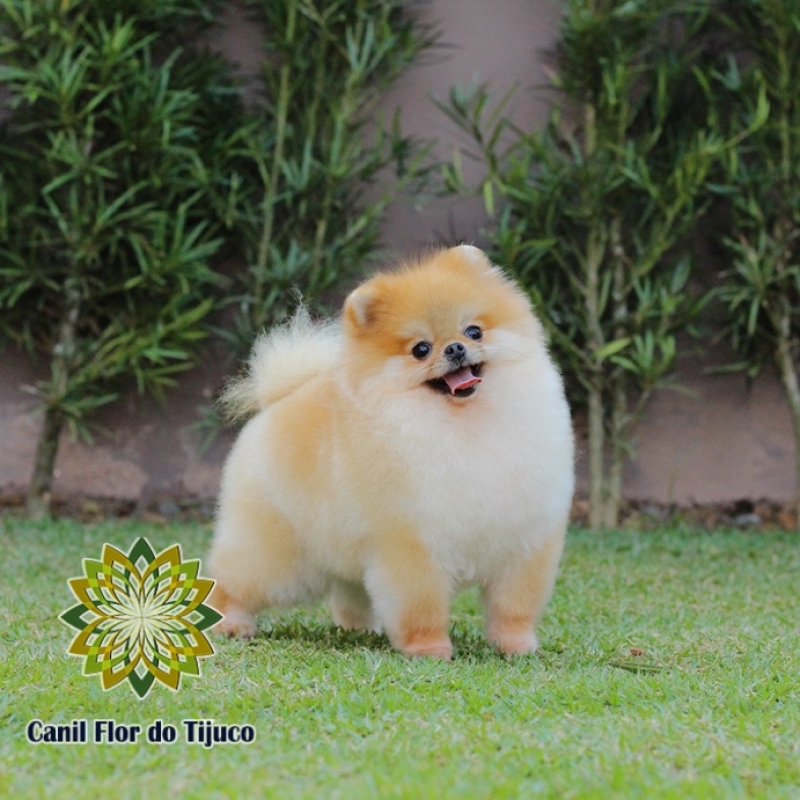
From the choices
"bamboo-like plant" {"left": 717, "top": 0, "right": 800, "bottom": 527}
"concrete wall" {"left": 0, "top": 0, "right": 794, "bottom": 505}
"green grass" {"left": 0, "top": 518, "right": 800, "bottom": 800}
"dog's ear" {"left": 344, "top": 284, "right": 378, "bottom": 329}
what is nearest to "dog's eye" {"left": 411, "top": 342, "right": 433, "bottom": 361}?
"dog's ear" {"left": 344, "top": 284, "right": 378, "bottom": 329}

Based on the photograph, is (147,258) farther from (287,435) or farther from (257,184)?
(287,435)

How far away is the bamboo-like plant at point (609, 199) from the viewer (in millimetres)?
5590

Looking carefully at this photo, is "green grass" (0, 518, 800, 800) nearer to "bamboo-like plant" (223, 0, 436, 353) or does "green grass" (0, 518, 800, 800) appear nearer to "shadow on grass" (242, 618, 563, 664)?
"shadow on grass" (242, 618, 563, 664)

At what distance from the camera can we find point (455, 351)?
280 cm

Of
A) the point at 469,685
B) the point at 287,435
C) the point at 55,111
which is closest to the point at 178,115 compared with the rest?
the point at 55,111

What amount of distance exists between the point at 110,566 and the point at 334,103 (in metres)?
3.92

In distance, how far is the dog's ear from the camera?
2928 mm

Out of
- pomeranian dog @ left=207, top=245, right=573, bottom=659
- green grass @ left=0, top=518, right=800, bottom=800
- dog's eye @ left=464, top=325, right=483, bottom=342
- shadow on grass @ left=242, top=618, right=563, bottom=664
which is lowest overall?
shadow on grass @ left=242, top=618, right=563, bottom=664

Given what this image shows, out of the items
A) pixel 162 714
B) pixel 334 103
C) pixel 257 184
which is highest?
pixel 334 103

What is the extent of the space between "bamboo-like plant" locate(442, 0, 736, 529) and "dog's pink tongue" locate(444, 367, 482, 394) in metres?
2.64

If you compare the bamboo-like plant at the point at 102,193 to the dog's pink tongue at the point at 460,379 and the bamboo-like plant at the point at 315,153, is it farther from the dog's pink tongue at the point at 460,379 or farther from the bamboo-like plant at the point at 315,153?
the dog's pink tongue at the point at 460,379

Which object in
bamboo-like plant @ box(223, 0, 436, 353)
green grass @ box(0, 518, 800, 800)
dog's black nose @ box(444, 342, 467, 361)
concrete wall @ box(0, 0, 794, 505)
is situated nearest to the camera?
green grass @ box(0, 518, 800, 800)

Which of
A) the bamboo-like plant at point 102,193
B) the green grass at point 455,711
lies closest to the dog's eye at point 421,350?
the green grass at point 455,711

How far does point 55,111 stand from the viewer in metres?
5.57
